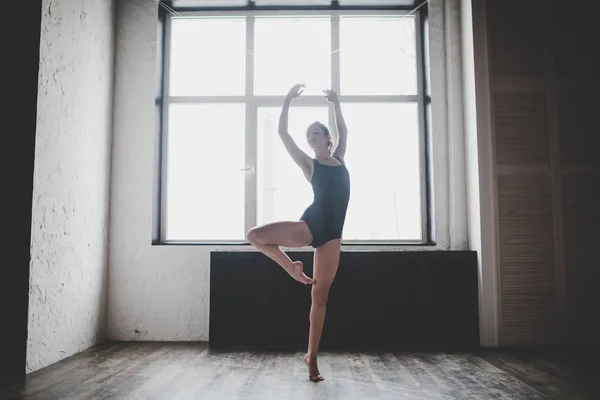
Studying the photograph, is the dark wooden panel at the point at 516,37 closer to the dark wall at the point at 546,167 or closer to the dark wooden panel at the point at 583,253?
the dark wall at the point at 546,167

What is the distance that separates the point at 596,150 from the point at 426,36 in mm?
1680

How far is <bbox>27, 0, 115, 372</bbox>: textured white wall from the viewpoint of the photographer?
9.41ft

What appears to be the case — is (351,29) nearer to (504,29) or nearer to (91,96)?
(504,29)

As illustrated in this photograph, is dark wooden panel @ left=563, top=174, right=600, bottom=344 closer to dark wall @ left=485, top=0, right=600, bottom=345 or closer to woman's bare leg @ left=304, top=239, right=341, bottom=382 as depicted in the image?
dark wall @ left=485, top=0, right=600, bottom=345

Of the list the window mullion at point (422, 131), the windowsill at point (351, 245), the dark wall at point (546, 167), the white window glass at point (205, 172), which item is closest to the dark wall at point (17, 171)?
the windowsill at point (351, 245)

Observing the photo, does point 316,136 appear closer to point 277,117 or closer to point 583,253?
point 277,117

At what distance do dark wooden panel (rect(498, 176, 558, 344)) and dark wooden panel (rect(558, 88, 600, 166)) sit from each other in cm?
28

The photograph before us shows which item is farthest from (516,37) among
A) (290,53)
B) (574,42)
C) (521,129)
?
(290,53)

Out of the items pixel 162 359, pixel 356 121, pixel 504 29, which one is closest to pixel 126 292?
pixel 162 359

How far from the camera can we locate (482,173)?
139 inches

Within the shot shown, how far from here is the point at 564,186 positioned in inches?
136

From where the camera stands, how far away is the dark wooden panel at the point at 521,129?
350 centimetres

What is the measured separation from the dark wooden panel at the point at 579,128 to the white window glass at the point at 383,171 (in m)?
1.13

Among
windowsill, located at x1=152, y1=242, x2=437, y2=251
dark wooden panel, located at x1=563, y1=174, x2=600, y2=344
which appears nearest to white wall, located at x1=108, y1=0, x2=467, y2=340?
windowsill, located at x1=152, y1=242, x2=437, y2=251
